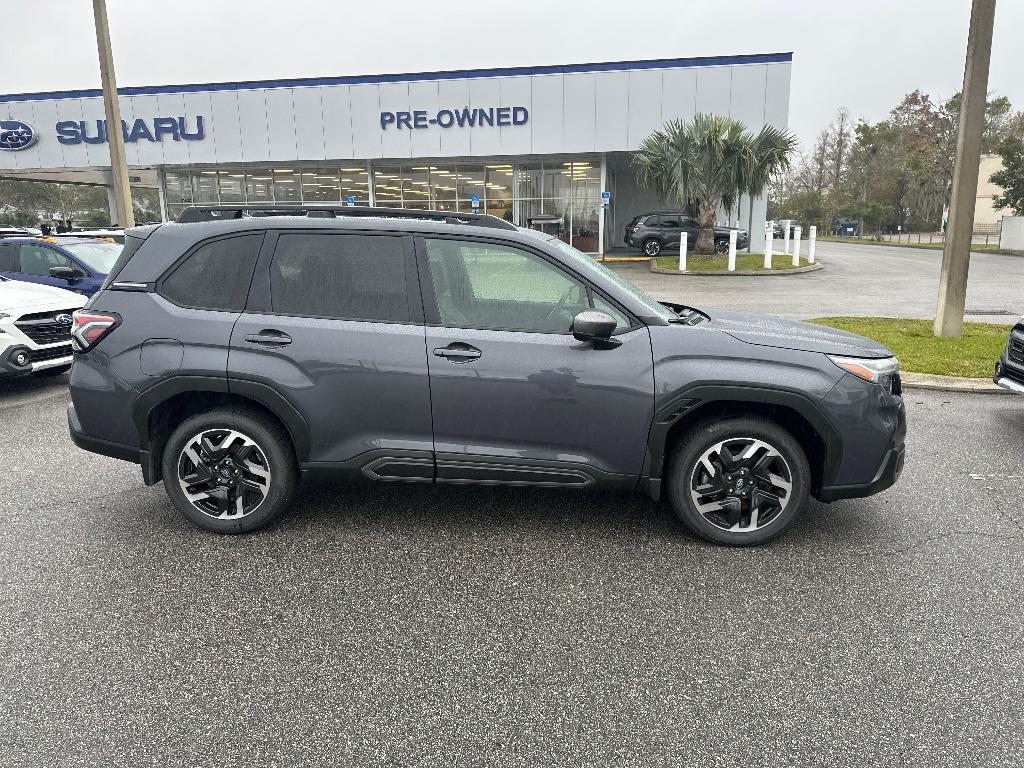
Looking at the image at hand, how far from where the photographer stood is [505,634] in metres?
3.23

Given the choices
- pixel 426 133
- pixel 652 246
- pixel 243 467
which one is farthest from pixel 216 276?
pixel 426 133

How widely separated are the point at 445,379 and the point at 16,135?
38265mm

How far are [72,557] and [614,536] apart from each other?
3.01m

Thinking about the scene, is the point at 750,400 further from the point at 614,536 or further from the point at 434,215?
the point at 434,215

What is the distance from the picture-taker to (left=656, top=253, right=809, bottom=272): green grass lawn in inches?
913

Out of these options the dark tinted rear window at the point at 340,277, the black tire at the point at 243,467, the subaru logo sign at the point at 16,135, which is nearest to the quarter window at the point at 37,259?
the black tire at the point at 243,467

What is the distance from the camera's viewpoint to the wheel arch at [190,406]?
4.05 metres

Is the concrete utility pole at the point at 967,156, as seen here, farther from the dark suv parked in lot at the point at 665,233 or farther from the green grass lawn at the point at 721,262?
the dark suv parked in lot at the point at 665,233

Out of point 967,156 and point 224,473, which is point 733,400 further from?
point 967,156

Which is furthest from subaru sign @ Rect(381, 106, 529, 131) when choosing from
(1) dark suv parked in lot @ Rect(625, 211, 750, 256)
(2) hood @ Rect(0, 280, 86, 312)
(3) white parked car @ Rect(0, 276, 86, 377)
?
(3) white parked car @ Rect(0, 276, 86, 377)

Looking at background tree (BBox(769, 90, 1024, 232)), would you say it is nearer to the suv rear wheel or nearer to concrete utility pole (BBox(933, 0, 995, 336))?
the suv rear wheel

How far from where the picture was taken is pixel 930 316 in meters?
13.2

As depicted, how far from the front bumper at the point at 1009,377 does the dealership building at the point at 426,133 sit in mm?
23980

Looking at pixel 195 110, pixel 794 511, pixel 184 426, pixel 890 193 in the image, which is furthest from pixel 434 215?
pixel 890 193
